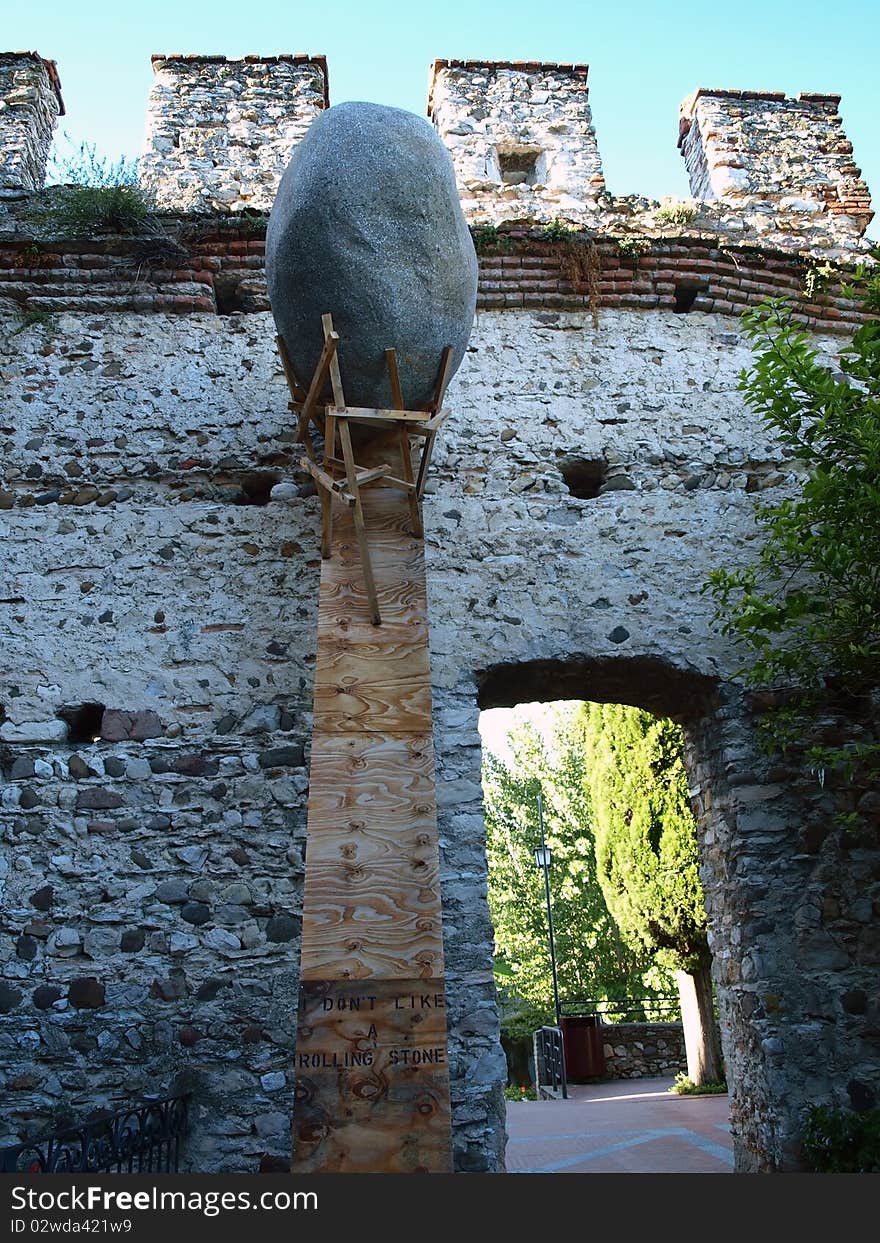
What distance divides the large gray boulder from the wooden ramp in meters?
0.95

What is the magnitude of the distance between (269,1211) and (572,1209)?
0.82 meters

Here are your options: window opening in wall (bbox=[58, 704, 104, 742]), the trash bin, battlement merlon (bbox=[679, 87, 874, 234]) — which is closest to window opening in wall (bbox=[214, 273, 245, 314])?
window opening in wall (bbox=[58, 704, 104, 742])

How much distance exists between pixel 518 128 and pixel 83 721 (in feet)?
15.2

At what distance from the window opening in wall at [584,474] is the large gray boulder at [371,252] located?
129cm

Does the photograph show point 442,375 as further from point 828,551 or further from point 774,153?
point 774,153

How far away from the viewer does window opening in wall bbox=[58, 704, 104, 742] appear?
14.5 feet

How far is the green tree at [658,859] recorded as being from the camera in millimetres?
8547

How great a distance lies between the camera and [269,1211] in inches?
96.0

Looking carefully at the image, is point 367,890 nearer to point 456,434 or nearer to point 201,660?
point 201,660

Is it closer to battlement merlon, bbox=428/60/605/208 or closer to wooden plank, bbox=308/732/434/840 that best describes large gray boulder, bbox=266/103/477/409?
wooden plank, bbox=308/732/434/840

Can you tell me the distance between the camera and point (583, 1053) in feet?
34.4

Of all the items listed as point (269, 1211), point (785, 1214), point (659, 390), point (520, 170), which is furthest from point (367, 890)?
point (520, 170)

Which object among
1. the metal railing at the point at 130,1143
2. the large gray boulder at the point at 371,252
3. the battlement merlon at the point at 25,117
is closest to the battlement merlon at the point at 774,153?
the large gray boulder at the point at 371,252

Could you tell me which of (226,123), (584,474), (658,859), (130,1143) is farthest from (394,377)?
(658,859)
